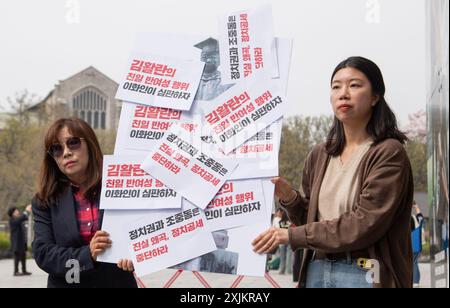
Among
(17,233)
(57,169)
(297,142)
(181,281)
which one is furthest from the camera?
(297,142)

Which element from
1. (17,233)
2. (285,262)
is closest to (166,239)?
(285,262)

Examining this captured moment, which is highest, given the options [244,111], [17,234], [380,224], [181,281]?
[244,111]

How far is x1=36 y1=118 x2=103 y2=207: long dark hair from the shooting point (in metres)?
2.54

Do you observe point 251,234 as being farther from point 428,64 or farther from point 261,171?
point 428,64

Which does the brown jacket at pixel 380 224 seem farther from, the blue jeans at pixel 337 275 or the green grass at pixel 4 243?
the green grass at pixel 4 243

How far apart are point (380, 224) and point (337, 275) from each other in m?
0.23

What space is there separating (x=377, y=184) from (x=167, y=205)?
80cm

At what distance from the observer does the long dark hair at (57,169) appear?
254cm

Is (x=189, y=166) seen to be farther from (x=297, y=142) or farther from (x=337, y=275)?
(x=297, y=142)

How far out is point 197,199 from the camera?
241cm

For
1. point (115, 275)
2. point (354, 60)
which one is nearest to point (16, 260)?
point (115, 275)

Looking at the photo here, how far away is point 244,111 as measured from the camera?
2389 mm

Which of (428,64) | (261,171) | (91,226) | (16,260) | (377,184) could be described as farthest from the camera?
(16,260)

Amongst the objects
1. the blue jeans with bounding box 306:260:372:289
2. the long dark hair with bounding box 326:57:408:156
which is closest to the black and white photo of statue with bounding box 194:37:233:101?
the long dark hair with bounding box 326:57:408:156
